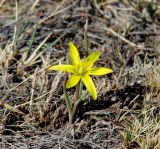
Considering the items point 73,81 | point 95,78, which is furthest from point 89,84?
point 95,78

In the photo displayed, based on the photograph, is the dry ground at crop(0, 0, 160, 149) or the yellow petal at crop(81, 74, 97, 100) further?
the dry ground at crop(0, 0, 160, 149)

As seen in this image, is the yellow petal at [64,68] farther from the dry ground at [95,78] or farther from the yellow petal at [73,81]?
the dry ground at [95,78]

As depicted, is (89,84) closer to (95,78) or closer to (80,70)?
(80,70)

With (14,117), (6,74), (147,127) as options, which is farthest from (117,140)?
(6,74)

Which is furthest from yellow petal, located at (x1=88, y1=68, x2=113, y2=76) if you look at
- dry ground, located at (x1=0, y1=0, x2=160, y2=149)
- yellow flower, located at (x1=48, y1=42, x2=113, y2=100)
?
dry ground, located at (x1=0, y1=0, x2=160, y2=149)

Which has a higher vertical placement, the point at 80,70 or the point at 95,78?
the point at 80,70

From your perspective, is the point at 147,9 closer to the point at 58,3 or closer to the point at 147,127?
the point at 58,3

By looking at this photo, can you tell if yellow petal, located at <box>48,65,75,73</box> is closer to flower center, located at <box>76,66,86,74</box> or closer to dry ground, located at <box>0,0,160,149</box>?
flower center, located at <box>76,66,86,74</box>

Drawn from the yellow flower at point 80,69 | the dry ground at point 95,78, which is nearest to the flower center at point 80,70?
the yellow flower at point 80,69
